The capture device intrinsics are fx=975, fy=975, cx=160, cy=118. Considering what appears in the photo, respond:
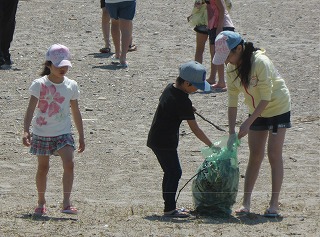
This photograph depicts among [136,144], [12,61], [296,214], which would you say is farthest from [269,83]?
[12,61]

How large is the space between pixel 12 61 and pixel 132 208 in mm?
6409

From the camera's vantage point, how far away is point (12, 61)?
14.2 m

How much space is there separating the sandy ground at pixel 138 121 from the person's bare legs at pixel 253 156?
0.54 feet

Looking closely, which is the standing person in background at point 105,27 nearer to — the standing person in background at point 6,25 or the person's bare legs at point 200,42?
the standing person in background at point 6,25

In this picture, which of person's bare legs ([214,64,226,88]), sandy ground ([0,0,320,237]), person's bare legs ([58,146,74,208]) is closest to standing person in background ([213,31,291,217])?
sandy ground ([0,0,320,237])

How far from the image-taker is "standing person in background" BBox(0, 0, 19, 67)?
44.8 ft

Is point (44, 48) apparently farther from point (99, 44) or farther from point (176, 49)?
point (176, 49)

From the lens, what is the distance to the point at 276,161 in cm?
813

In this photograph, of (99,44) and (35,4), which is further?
(35,4)

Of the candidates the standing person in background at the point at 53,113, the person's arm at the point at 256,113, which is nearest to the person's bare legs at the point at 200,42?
the person's arm at the point at 256,113

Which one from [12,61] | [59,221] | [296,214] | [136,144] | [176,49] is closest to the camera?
[59,221]

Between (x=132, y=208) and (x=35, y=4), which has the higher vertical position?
(x=35, y=4)

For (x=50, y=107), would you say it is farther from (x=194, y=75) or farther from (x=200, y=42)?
(x=200, y=42)

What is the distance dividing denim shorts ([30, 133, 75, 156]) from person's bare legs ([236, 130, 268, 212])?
5.08 feet
